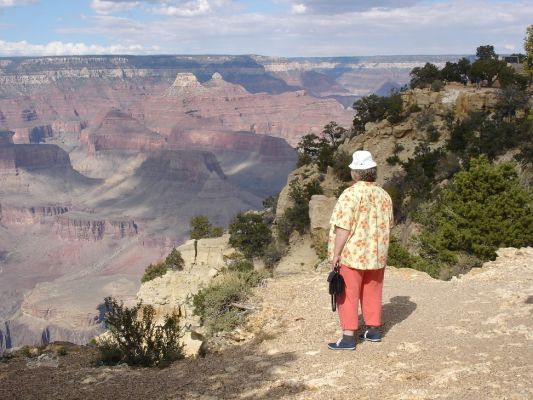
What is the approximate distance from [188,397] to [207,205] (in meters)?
125

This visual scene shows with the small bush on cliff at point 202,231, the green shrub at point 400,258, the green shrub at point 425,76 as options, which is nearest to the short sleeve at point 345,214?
the green shrub at point 400,258

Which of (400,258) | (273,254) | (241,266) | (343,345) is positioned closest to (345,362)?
(343,345)

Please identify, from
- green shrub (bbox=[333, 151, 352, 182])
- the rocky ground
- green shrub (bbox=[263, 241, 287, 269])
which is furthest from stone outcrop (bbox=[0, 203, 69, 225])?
the rocky ground

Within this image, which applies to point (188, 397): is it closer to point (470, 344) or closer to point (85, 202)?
point (470, 344)

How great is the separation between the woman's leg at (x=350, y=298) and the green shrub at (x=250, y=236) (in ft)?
77.9

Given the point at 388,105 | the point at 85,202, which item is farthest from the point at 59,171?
the point at 388,105

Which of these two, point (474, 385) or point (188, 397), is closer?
point (474, 385)

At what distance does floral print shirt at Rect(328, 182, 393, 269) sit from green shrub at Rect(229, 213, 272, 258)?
78.5 feet

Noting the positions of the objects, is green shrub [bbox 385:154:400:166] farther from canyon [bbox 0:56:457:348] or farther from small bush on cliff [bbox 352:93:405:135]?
canyon [bbox 0:56:457:348]

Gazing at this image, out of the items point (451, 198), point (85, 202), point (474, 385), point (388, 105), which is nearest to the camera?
point (474, 385)

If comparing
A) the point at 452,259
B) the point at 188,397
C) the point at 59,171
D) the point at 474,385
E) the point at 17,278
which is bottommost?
the point at 17,278

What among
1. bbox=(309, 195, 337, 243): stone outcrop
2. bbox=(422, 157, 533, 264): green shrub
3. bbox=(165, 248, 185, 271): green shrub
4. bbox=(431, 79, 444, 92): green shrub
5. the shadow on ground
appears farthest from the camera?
bbox=(431, 79, 444, 92): green shrub

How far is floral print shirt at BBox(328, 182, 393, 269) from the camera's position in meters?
6.39

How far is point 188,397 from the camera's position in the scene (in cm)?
577
